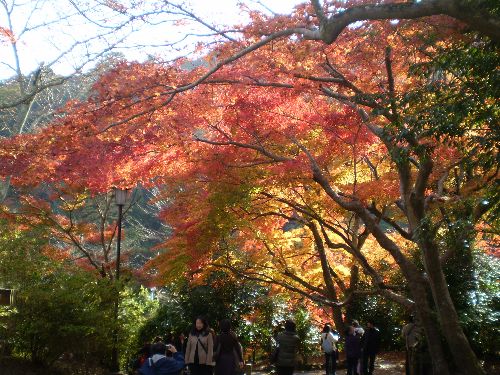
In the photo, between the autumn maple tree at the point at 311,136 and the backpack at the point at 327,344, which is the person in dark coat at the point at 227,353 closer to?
the autumn maple tree at the point at 311,136

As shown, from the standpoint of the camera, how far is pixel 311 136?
1128 cm

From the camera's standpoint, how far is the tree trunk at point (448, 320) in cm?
852

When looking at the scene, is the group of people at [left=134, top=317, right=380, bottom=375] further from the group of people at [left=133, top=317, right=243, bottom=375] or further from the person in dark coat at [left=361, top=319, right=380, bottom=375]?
the person in dark coat at [left=361, top=319, right=380, bottom=375]

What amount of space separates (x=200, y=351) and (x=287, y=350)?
4.58 ft

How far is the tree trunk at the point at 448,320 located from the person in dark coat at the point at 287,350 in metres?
2.39

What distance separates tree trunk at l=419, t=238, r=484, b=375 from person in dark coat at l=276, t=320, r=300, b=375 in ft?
7.83

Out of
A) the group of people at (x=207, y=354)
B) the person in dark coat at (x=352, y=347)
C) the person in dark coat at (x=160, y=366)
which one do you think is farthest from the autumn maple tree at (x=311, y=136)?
the person in dark coat at (x=160, y=366)

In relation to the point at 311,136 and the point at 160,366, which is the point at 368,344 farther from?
the point at 160,366

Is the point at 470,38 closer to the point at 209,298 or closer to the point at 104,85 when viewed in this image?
the point at 104,85

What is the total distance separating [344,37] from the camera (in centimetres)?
903

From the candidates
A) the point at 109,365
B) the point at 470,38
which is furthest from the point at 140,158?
the point at 470,38

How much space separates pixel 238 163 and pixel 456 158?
3991 mm

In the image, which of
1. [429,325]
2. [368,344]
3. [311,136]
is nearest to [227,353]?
[429,325]

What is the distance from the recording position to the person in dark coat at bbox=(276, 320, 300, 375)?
25.9 feet
